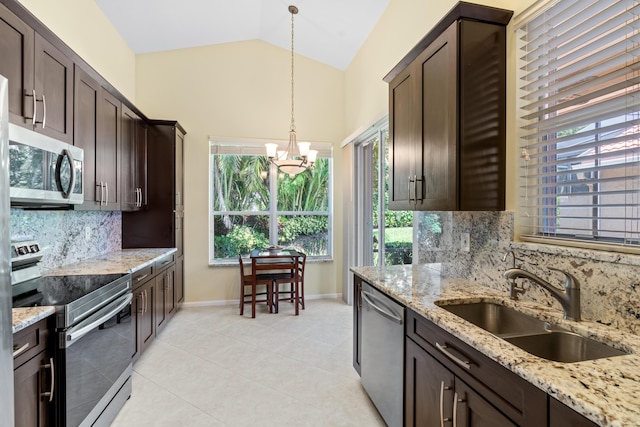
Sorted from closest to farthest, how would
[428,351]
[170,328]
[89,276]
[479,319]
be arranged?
[428,351]
[479,319]
[89,276]
[170,328]

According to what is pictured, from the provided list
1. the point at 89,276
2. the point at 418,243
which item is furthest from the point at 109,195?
the point at 418,243

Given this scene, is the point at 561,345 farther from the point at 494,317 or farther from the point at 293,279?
the point at 293,279

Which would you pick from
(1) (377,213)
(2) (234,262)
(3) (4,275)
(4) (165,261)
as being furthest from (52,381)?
(1) (377,213)

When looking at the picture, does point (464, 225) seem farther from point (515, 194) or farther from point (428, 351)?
point (428, 351)

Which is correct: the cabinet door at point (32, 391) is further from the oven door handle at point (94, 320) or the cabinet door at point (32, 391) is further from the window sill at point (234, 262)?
the window sill at point (234, 262)

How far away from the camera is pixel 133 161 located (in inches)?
133

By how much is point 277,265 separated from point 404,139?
2.38 m

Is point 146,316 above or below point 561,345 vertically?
below

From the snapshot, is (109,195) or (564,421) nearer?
(564,421)

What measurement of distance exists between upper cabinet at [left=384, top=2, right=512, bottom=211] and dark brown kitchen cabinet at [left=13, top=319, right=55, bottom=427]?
211 centimetres

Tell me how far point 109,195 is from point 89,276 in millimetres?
950

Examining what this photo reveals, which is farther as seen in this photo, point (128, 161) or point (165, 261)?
point (165, 261)

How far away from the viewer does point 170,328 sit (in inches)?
140

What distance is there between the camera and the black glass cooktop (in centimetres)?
158
